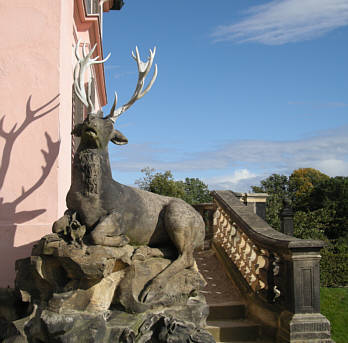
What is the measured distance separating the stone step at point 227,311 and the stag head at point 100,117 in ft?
9.19

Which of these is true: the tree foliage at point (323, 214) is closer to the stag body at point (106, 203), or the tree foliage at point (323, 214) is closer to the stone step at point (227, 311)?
the stone step at point (227, 311)

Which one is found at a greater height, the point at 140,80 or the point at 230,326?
the point at 140,80

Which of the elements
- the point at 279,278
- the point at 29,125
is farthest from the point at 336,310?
the point at 29,125

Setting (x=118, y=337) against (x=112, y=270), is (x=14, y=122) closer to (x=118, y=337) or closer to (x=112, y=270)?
(x=112, y=270)

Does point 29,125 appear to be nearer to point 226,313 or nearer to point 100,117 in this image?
point 100,117

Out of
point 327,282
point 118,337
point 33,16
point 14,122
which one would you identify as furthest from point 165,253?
point 327,282

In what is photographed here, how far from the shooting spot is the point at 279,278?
569cm

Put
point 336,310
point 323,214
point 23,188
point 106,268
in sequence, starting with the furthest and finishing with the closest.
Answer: point 323,214
point 336,310
point 23,188
point 106,268

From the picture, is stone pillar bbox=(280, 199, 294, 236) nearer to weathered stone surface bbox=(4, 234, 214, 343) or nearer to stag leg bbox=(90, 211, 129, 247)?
weathered stone surface bbox=(4, 234, 214, 343)

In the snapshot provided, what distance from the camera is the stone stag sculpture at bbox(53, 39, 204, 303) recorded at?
→ 430 cm

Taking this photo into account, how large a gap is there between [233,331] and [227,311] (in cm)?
56

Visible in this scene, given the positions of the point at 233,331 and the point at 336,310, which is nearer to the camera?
the point at 233,331

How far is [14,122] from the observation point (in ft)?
20.5

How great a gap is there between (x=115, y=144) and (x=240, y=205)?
3.57 meters
